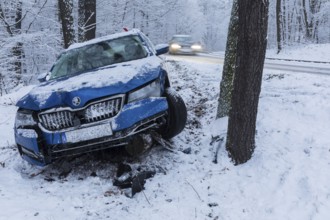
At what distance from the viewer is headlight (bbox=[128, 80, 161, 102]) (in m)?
4.91

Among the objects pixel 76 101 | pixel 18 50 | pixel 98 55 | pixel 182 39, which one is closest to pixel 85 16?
pixel 98 55

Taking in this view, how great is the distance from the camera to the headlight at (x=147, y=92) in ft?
16.1

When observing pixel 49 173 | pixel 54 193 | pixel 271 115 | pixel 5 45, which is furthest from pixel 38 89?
pixel 5 45

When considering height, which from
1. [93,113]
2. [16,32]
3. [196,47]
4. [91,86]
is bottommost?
[196,47]

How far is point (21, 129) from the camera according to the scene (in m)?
5.12

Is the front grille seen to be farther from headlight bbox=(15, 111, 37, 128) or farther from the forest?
the forest

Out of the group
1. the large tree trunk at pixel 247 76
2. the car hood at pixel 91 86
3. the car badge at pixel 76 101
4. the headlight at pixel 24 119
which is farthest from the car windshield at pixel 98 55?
the large tree trunk at pixel 247 76

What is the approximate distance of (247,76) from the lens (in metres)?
4.88

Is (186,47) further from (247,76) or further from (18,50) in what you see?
(247,76)

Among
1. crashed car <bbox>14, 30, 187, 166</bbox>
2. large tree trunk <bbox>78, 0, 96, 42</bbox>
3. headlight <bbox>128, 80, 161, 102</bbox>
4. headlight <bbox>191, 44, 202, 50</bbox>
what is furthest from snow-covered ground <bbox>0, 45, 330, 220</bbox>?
headlight <bbox>191, 44, 202, 50</bbox>

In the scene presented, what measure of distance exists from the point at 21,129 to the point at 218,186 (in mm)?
2761

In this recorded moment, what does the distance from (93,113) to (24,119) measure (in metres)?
1.05

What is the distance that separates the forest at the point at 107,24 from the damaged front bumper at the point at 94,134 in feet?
21.2

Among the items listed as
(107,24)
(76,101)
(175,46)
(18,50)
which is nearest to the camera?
(76,101)
